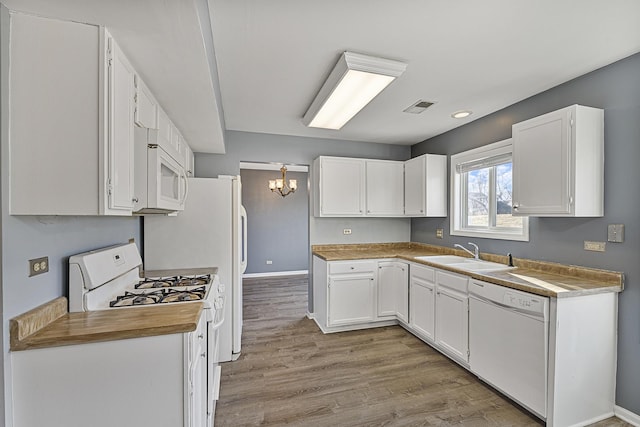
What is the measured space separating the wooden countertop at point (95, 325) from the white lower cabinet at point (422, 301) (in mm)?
2296

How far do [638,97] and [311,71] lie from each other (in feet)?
7.32

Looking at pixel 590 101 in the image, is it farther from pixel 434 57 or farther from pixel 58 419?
pixel 58 419

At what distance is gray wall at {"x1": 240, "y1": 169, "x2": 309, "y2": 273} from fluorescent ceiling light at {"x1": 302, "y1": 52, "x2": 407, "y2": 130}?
3.60m

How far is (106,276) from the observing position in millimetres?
1659

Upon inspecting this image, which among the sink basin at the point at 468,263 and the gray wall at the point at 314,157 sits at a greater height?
the gray wall at the point at 314,157

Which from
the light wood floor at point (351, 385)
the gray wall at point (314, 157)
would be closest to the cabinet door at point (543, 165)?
the light wood floor at point (351, 385)

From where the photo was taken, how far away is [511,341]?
6.76 ft

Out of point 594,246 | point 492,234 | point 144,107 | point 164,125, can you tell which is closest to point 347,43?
point 144,107

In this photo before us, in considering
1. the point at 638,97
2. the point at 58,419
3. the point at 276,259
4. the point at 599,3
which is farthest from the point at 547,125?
the point at 276,259

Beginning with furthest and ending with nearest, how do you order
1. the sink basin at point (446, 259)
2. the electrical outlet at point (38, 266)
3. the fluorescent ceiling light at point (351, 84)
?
the sink basin at point (446, 259) → the fluorescent ceiling light at point (351, 84) → the electrical outlet at point (38, 266)

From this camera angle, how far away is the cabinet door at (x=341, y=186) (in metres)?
3.68

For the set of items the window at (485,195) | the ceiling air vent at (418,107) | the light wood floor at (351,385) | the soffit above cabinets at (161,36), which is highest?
the ceiling air vent at (418,107)

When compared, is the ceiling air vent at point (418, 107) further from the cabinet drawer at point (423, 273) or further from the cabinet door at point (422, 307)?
the cabinet door at point (422, 307)

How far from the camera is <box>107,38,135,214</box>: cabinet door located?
127cm
